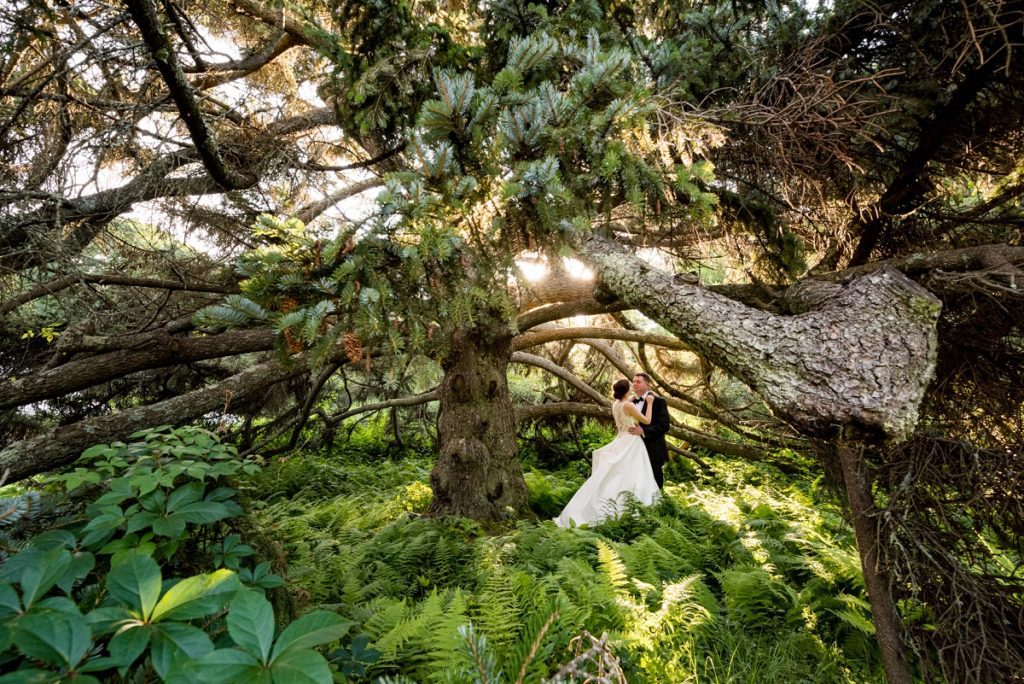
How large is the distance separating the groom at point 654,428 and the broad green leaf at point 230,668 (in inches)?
242

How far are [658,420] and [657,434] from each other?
227mm

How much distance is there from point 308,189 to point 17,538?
445cm

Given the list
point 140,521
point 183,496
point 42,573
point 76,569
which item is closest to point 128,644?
point 42,573

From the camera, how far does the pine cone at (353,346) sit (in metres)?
1.97

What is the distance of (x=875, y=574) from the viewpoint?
8.47 ft

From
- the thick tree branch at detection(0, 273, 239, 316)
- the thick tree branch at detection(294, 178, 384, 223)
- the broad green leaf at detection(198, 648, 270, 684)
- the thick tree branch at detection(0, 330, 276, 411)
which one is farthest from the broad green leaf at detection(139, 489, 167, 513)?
the thick tree branch at detection(294, 178, 384, 223)

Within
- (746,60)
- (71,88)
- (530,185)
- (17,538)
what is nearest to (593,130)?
(530,185)

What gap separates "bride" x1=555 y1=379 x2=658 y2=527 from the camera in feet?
20.5

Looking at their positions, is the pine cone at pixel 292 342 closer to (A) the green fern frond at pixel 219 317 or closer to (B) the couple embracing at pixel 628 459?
(A) the green fern frond at pixel 219 317

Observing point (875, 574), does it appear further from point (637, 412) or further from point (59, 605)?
point (637, 412)

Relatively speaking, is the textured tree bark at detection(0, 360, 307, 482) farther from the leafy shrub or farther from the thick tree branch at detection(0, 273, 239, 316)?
the leafy shrub

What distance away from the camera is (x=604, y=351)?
721 cm

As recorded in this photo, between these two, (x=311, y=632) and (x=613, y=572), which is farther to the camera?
(x=613, y=572)

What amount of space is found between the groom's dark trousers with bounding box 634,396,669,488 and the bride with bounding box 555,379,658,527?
16 cm
